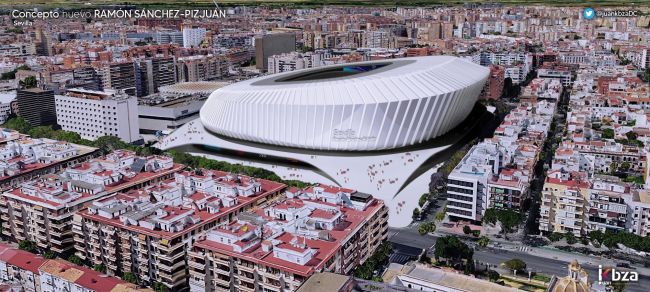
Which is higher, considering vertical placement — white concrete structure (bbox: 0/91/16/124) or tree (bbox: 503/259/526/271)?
white concrete structure (bbox: 0/91/16/124)

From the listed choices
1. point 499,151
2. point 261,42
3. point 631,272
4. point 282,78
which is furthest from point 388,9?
point 631,272

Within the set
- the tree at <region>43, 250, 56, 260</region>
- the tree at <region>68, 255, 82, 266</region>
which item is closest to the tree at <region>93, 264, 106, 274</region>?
the tree at <region>68, 255, 82, 266</region>

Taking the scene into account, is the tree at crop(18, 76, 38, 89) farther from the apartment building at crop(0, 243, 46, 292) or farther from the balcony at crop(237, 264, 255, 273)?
the balcony at crop(237, 264, 255, 273)

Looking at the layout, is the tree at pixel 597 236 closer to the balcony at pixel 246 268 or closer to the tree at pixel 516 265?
the tree at pixel 516 265

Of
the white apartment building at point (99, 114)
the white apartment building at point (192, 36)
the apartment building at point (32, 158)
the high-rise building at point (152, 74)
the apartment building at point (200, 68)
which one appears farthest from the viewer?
the white apartment building at point (192, 36)

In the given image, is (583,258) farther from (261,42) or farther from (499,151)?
(261,42)

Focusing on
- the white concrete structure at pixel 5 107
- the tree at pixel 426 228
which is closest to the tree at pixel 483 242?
the tree at pixel 426 228
